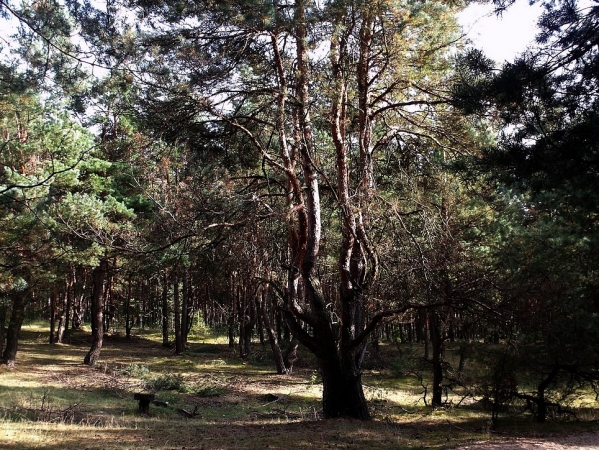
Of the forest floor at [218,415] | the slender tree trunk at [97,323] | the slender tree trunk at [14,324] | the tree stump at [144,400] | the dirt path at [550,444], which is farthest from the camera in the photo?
the slender tree trunk at [97,323]

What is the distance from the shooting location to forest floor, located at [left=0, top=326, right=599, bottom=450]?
8336mm

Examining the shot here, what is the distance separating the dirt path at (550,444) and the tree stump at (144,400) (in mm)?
7758

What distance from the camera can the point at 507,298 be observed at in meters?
9.31

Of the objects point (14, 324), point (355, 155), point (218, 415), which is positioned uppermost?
point (355, 155)

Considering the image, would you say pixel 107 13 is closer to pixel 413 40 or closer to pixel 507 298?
pixel 413 40

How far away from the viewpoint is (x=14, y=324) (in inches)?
750

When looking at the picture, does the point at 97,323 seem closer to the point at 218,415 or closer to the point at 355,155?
the point at 218,415

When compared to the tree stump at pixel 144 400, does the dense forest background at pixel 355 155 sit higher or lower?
higher

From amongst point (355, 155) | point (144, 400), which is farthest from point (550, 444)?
point (144, 400)

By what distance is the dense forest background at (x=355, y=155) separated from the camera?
746cm

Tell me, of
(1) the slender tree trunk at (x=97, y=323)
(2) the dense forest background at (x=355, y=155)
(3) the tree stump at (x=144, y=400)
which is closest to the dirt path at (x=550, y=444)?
(2) the dense forest background at (x=355, y=155)

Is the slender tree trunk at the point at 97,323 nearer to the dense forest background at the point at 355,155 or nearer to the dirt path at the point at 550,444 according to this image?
the dense forest background at the point at 355,155

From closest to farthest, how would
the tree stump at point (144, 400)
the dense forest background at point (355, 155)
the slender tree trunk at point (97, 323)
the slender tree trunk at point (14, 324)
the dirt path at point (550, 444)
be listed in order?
the dense forest background at point (355, 155), the dirt path at point (550, 444), the tree stump at point (144, 400), the slender tree trunk at point (14, 324), the slender tree trunk at point (97, 323)

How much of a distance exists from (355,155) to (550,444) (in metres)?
7.63
